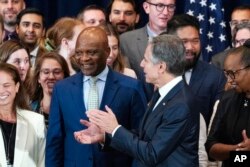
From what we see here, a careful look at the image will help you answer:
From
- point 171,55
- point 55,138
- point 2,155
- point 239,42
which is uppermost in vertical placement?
point 171,55

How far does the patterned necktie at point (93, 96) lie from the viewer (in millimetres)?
4672

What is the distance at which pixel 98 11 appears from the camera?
6.44m

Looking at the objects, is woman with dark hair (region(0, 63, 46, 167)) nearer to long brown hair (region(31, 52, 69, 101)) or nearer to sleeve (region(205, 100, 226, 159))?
long brown hair (region(31, 52, 69, 101))

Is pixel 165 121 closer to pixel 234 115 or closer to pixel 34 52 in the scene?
pixel 234 115

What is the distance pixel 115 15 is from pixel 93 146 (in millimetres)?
2193

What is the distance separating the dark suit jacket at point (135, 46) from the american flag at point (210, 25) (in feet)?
4.63

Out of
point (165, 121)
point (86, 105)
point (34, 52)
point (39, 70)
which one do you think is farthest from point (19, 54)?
point (165, 121)

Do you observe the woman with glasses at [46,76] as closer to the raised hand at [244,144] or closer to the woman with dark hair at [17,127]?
the woman with dark hair at [17,127]

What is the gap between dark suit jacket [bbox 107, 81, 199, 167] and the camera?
3.90 meters

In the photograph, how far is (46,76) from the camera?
537cm

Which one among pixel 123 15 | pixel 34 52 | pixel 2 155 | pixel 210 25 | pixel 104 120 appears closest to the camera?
pixel 104 120

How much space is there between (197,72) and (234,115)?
1.09 metres

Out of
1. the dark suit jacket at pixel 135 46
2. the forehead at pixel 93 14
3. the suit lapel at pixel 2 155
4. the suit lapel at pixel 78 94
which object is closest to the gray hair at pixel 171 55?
the suit lapel at pixel 78 94

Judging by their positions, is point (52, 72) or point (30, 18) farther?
point (30, 18)
